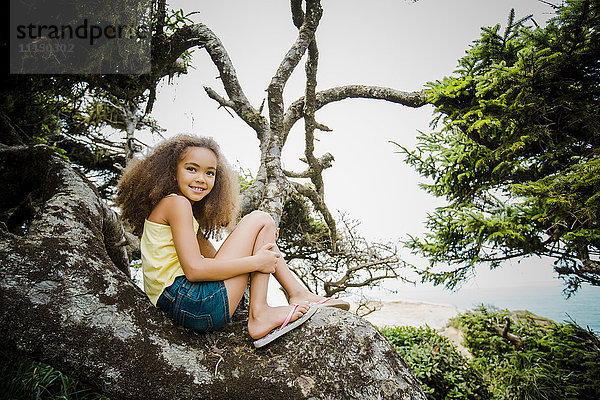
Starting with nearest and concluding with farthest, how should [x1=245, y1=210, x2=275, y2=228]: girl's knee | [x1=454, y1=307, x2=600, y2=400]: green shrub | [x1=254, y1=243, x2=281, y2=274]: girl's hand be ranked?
[x1=254, y1=243, x2=281, y2=274]: girl's hand → [x1=245, y1=210, x2=275, y2=228]: girl's knee → [x1=454, y1=307, x2=600, y2=400]: green shrub

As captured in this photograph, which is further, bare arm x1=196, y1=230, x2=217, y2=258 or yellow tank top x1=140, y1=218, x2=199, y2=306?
bare arm x1=196, y1=230, x2=217, y2=258

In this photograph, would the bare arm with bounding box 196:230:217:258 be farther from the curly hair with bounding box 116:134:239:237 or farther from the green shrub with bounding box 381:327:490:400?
the green shrub with bounding box 381:327:490:400

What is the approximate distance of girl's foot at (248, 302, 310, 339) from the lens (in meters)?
1.48

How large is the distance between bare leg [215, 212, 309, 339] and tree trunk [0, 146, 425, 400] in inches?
3.7

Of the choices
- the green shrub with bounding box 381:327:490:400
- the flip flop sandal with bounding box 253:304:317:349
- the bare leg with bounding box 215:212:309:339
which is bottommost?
the green shrub with bounding box 381:327:490:400

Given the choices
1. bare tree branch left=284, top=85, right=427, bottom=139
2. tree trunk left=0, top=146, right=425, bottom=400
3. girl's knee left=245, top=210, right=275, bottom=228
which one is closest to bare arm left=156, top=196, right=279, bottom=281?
girl's knee left=245, top=210, right=275, bottom=228

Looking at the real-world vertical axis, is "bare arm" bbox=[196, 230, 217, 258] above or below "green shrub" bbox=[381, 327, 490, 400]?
above

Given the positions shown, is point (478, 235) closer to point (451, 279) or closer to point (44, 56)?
point (451, 279)

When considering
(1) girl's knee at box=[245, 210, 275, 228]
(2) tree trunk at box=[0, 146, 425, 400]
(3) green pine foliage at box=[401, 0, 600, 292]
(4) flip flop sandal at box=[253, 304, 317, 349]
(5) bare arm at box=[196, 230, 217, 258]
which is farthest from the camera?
(3) green pine foliage at box=[401, 0, 600, 292]

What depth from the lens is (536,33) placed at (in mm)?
3248

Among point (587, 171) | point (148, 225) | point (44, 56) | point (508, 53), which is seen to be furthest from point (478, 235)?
point (44, 56)

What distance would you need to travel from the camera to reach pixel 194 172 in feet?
6.63

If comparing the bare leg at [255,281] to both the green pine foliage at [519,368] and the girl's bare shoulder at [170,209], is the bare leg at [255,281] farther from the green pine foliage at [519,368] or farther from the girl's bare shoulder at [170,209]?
the green pine foliage at [519,368]

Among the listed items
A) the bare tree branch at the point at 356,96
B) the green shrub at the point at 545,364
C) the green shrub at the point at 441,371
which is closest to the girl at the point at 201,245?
the bare tree branch at the point at 356,96
